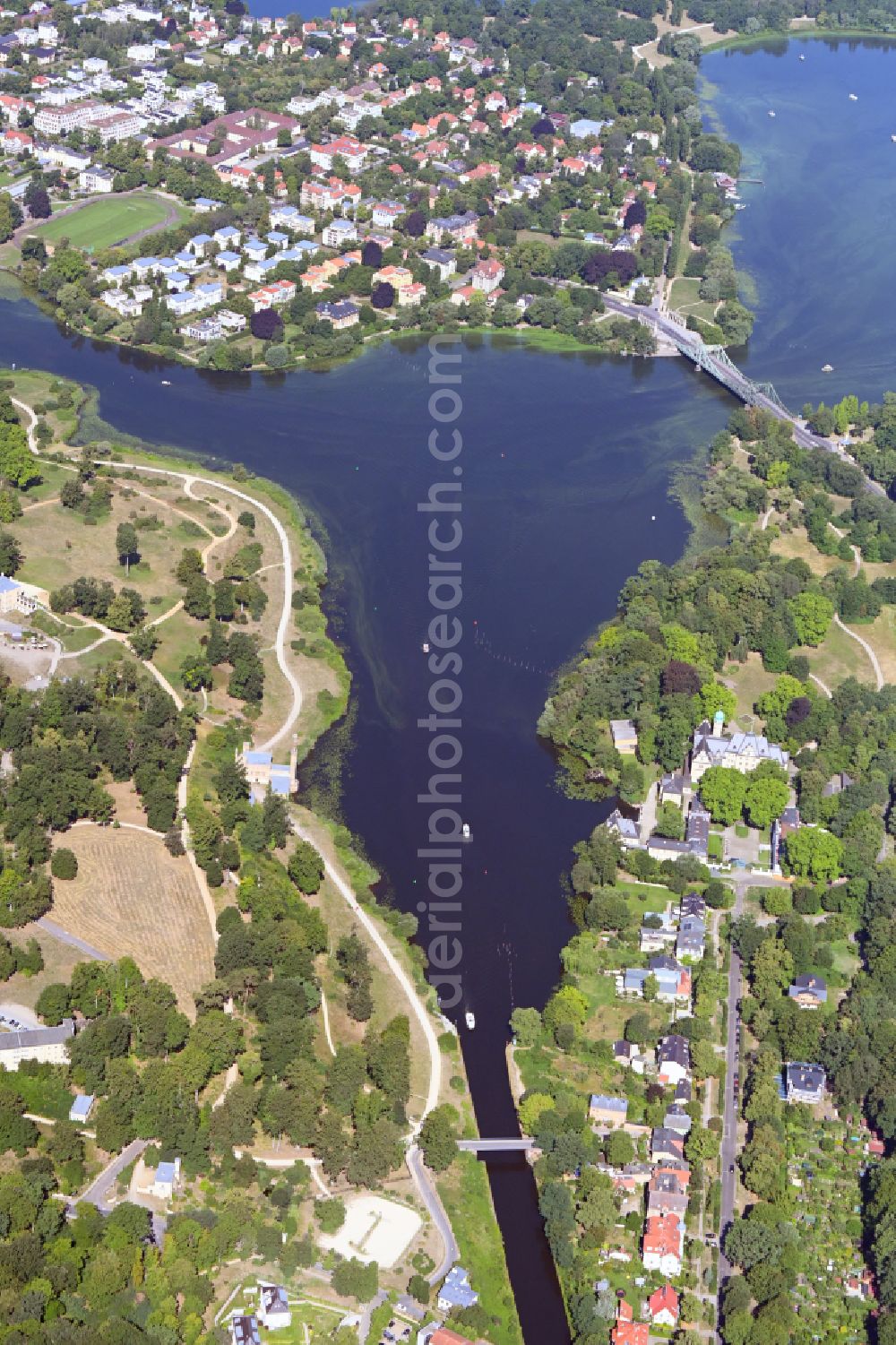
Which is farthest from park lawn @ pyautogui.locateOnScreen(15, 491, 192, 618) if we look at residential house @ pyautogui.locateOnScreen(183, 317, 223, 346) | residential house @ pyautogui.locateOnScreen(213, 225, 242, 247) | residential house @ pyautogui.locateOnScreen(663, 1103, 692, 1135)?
residential house @ pyautogui.locateOnScreen(663, 1103, 692, 1135)

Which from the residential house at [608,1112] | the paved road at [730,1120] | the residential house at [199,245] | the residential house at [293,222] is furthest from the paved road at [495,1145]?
the residential house at [293,222]

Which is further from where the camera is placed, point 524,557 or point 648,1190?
point 524,557

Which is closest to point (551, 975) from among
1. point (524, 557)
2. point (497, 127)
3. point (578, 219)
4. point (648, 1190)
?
point (648, 1190)

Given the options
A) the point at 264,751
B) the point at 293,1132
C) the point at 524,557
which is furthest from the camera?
the point at 524,557

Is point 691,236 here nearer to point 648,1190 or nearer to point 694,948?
point 694,948

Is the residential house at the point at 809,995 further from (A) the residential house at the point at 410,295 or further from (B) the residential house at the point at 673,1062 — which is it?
(A) the residential house at the point at 410,295

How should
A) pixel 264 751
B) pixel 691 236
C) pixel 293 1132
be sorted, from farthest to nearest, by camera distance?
pixel 691 236
pixel 264 751
pixel 293 1132
